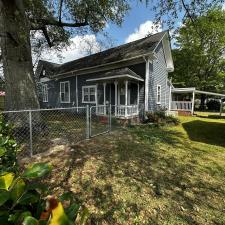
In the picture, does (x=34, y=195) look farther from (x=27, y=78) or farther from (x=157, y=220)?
(x=27, y=78)

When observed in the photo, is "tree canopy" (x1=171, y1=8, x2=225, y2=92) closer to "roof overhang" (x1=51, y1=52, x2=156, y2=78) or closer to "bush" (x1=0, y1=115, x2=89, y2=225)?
"roof overhang" (x1=51, y1=52, x2=156, y2=78)

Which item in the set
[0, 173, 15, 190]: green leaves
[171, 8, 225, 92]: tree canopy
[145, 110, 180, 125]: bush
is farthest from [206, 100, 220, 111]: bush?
[0, 173, 15, 190]: green leaves

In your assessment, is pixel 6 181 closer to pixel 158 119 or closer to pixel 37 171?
pixel 37 171

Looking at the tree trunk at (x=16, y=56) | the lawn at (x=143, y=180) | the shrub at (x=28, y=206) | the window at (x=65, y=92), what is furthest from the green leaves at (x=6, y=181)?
the window at (x=65, y=92)

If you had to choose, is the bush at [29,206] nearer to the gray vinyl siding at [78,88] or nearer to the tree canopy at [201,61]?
the gray vinyl siding at [78,88]

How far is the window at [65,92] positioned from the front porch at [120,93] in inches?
173

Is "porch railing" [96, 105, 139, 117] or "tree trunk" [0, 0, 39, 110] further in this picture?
"porch railing" [96, 105, 139, 117]

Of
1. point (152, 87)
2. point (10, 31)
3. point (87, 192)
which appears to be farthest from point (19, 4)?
point (152, 87)

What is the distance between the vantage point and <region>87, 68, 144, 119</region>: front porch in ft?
37.5

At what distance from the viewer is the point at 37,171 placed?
3.33ft

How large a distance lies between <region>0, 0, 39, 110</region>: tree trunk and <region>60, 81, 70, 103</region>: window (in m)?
10.9

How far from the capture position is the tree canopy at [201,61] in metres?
28.0

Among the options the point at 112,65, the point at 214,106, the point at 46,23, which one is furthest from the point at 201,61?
the point at 46,23

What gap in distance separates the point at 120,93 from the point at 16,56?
308 inches
